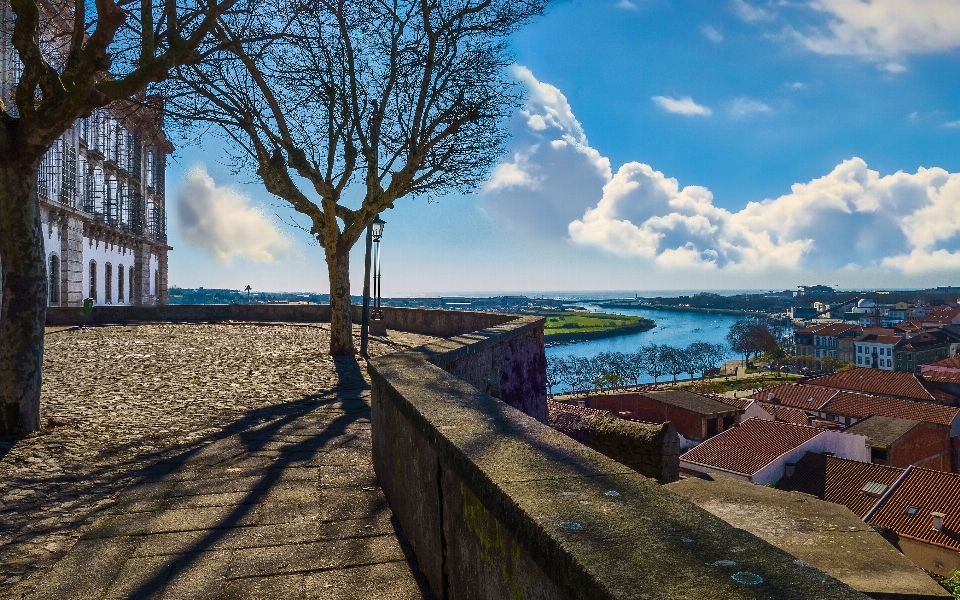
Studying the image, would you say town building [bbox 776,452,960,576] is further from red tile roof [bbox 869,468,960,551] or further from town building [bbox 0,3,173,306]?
town building [bbox 0,3,173,306]

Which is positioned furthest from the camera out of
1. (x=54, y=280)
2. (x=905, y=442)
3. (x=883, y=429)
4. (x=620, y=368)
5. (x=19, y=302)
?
(x=620, y=368)

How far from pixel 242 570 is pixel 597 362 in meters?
91.4

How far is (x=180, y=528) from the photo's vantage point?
333cm

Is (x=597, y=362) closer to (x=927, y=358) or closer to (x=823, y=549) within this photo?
(x=927, y=358)

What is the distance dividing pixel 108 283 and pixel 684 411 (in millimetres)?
36723

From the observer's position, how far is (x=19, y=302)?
553 cm

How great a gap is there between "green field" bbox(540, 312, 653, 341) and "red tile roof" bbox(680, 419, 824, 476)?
111 m

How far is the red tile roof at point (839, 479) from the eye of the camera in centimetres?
2481

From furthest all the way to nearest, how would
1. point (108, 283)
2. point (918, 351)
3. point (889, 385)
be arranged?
point (918, 351)
point (889, 385)
point (108, 283)

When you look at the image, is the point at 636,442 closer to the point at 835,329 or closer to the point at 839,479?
the point at 839,479

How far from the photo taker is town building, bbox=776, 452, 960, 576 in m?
20.9

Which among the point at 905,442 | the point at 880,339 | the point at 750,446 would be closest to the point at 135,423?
the point at 750,446

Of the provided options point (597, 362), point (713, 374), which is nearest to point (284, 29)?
point (597, 362)

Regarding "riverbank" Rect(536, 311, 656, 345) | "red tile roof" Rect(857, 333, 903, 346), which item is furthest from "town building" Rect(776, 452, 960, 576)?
"riverbank" Rect(536, 311, 656, 345)
